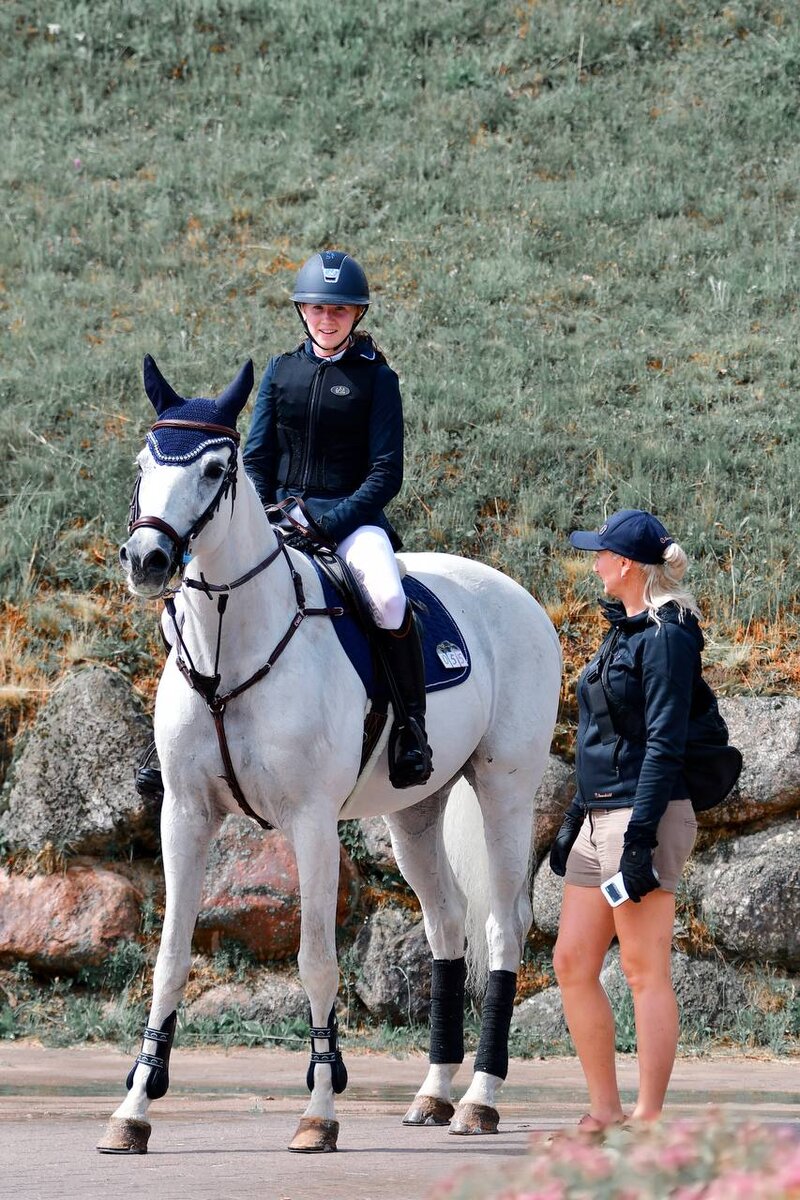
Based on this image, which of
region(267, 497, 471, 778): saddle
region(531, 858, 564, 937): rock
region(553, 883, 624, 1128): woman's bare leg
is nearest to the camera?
region(553, 883, 624, 1128): woman's bare leg

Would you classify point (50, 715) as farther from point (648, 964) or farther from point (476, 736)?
point (648, 964)

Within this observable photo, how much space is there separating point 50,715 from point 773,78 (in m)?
14.5

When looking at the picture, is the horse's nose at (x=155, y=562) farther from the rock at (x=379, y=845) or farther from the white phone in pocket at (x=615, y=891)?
the rock at (x=379, y=845)

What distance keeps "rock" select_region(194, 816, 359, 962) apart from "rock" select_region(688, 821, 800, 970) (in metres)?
2.44

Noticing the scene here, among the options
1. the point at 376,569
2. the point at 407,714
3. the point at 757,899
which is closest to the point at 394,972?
the point at 757,899

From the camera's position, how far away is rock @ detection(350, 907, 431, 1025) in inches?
401

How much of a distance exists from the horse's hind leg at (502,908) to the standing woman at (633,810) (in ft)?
3.82

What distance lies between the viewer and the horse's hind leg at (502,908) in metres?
7.02

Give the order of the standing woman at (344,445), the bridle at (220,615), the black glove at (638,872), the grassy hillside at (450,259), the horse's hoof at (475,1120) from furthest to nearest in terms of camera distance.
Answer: the grassy hillside at (450,259) → the standing woman at (344,445) → the horse's hoof at (475,1120) → the bridle at (220,615) → the black glove at (638,872)

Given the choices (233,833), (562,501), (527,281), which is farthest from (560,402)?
(233,833)

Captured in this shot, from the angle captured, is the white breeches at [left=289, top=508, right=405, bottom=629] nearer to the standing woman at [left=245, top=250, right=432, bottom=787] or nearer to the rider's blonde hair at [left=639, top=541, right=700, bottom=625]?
the standing woman at [left=245, top=250, right=432, bottom=787]

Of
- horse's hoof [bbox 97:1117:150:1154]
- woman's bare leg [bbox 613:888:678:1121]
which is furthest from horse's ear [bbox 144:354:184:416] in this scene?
horse's hoof [bbox 97:1117:150:1154]

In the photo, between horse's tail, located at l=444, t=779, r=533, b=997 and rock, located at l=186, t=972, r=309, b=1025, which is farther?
rock, located at l=186, t=972, r=309, b=1025

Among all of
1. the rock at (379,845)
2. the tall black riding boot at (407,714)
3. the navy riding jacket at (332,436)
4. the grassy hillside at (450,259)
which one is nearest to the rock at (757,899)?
the grassy hillside at (450,259)
